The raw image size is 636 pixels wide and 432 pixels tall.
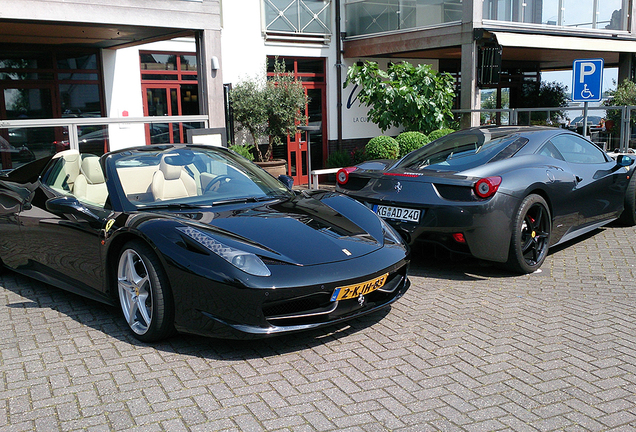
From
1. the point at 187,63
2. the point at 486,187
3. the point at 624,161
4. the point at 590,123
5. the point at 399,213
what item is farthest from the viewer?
the point at 590,123

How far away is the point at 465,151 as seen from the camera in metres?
6.36

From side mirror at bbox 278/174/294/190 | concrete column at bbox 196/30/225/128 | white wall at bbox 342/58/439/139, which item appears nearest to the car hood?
side mirror at bbox 278/174/294/190

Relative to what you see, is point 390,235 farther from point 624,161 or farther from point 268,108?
point 268,108

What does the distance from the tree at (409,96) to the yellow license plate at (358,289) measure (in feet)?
33.0

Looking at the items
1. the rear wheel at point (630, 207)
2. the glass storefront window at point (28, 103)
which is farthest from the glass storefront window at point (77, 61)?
the rear wheel at point (630, 207)

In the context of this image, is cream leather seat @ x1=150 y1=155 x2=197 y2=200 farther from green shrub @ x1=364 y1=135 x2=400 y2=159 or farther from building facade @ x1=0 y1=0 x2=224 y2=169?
green shrub @ x1=364 y1=135 x2=400 y2=159

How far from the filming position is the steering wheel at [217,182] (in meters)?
4.95

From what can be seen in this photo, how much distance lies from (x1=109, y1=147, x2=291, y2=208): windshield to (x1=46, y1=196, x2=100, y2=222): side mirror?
1.02 ft

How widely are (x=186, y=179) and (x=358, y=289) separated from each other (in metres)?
1.83

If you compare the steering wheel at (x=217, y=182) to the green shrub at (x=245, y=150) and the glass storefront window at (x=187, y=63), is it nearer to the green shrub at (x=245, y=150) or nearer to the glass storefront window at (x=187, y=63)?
the green shrub at (x=245, y=150)

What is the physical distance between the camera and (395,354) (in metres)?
3.92

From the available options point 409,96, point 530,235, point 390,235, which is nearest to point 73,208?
point 390,235

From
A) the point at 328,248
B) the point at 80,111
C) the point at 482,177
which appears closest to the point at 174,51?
the point at 80,111

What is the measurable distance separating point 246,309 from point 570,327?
2384mm
